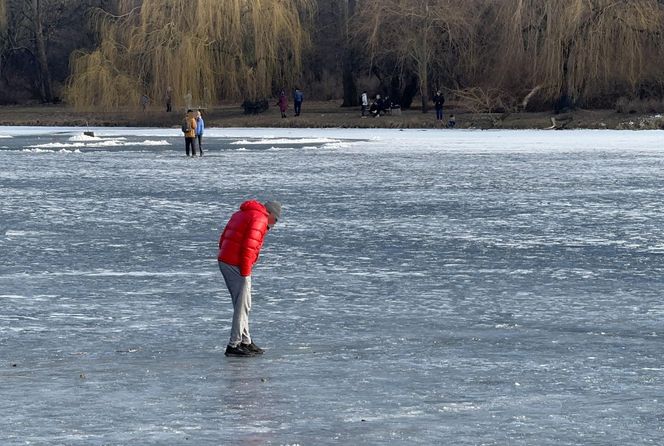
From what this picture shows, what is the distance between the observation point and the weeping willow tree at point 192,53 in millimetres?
54969

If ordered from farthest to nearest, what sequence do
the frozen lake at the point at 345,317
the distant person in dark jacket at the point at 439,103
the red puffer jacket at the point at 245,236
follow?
the distant person in dark jacket at the point at 439,103 → the red puffer jacket at the point at 245,236 → the frozen lake at the point at 345,317

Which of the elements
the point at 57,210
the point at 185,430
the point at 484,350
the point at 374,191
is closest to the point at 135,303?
the point at 484,350

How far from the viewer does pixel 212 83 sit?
55531mm

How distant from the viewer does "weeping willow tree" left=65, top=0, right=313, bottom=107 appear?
5497 cm

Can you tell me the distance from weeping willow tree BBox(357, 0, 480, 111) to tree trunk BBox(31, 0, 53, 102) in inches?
834

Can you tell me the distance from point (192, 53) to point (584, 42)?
50.5ft

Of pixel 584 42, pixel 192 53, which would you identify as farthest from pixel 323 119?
pixel 584 42

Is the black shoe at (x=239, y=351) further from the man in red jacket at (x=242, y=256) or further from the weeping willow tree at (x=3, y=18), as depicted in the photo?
the weeping willow tree at (x=3, y=18)

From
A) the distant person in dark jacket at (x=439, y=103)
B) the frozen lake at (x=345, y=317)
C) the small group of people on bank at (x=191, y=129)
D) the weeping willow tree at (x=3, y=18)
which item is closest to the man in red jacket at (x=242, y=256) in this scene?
the frozen lake at (x=345, y=317)

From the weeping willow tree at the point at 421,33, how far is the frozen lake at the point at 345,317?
3227 cm

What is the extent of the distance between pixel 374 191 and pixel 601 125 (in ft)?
98.0

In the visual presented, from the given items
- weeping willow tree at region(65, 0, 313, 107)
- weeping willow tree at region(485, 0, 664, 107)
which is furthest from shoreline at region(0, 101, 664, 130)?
weeping willow tree at region(65, 0, 313, 107)

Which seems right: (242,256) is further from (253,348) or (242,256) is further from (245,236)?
(253,348)

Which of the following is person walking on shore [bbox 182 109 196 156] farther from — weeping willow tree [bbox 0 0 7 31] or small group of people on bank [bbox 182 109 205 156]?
weeping willow tree [bbox 0 0 7 31]
